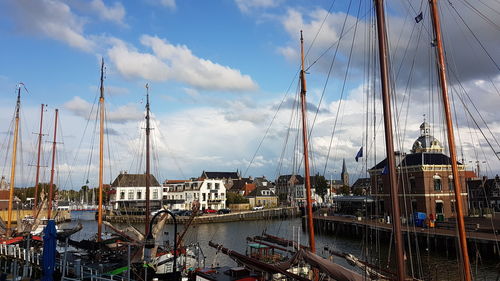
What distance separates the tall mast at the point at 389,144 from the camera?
37.9ft

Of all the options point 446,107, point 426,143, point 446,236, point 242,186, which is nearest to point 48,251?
point 446,107

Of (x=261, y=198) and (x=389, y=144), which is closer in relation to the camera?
(x=389, y=144)

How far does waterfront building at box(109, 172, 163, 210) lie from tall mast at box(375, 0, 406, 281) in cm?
9271

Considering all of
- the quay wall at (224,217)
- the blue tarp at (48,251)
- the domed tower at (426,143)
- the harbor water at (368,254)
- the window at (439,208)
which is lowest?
the harbor water at (368,254)

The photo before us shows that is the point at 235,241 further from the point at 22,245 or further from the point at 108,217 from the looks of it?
the point at 108,217

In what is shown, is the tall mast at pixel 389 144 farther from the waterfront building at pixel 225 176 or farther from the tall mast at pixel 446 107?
the waterfront building at pixel 225 176

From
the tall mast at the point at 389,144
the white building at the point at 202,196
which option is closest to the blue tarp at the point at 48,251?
the tall mast at the point at 389,144

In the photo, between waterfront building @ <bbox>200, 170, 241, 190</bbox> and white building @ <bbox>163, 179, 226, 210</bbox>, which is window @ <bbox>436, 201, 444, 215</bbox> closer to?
white building @ <bbox>163, 179, 226, 210</bbox>

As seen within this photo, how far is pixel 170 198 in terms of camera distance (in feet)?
377

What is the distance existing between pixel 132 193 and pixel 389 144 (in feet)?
334

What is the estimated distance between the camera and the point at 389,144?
1238 centimetres

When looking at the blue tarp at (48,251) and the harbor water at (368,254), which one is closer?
the blue tarp at (48,251)

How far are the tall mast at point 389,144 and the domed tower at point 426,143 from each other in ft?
222

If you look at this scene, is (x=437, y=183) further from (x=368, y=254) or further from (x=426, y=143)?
(x=368, y=254)
